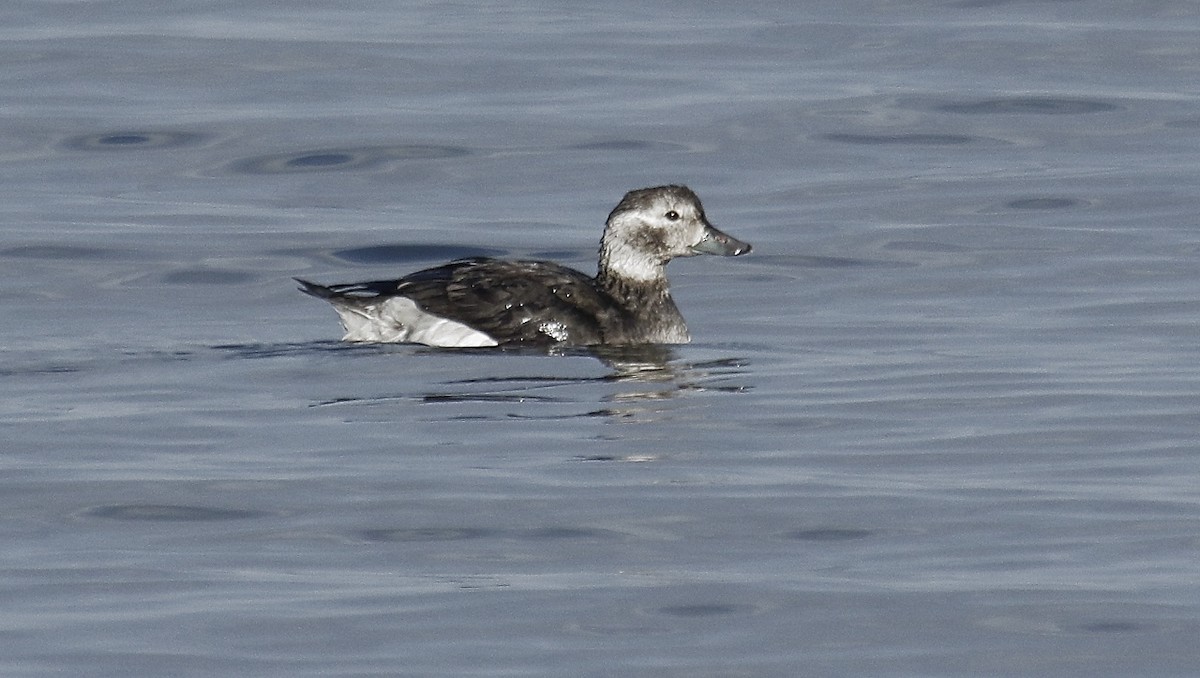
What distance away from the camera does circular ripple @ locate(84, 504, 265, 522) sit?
31.2 ft

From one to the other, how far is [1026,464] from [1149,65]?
44.9 ft

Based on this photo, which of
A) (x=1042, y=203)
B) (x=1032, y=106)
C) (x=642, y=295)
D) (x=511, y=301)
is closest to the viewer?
(x=511, y=301)

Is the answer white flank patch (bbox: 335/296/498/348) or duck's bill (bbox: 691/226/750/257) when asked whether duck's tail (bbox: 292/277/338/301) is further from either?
duck's bill (bbox: 691/226/750/257)

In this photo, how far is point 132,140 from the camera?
2045cm

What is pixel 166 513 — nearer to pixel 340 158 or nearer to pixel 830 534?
pixel 830 534

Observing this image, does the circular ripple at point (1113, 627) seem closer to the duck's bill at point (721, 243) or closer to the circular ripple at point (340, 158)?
the duck's bill at point (721, 243)

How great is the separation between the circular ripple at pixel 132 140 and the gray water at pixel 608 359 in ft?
0.22

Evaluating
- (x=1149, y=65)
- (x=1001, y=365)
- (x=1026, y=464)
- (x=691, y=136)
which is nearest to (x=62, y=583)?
(x=1026, y=464)

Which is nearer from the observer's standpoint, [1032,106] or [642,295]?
[642,295]

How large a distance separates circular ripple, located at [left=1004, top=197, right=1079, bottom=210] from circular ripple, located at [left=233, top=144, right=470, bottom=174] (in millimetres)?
4307

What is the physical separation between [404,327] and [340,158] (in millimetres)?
6452

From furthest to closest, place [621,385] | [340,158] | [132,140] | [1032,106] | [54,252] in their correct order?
[1032,106] < [132,140] < [340,158] < [54,252] < [621,385]

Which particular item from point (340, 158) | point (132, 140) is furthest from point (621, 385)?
point (132, 140)

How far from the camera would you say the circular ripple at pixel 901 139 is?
2053cm
